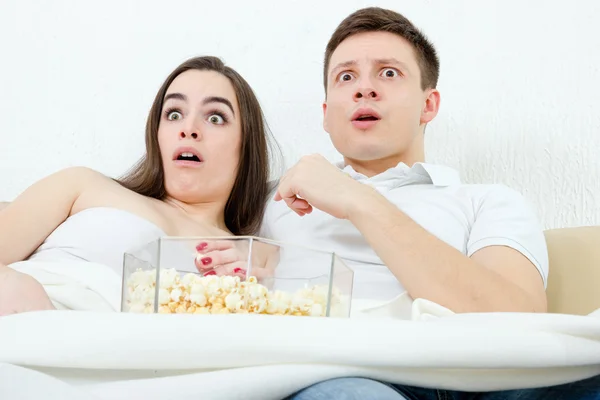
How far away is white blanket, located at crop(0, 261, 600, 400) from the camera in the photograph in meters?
0.80

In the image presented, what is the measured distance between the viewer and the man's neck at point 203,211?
5.35 feet

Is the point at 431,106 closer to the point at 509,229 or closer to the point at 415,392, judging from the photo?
the point at 509,229

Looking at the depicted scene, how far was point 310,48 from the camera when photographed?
2033mm

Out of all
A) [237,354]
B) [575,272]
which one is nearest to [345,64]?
[575,272]

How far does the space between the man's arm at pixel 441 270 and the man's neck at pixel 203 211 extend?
0.43 m

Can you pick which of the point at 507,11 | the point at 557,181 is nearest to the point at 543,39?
the point at 507,11

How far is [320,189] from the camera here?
1.35 m

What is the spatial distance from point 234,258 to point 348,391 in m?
0.29

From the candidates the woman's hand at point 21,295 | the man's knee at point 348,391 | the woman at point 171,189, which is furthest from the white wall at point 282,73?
the man's knee at point 348,391

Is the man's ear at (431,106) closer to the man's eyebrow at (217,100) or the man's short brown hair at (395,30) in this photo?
the man's short brown hair at (395,30)

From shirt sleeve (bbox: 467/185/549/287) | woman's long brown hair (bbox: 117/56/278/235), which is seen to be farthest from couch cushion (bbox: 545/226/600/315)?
woman's long brown hair (bbox: 117/56/278/235)

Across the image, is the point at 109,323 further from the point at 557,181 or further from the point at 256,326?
the point at 557,181

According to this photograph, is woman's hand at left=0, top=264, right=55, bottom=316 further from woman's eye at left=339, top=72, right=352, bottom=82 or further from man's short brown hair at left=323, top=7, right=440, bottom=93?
man's short brown hair at left=323, top=7, right=440, bottom=93

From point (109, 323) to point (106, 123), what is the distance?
4.21 feet
